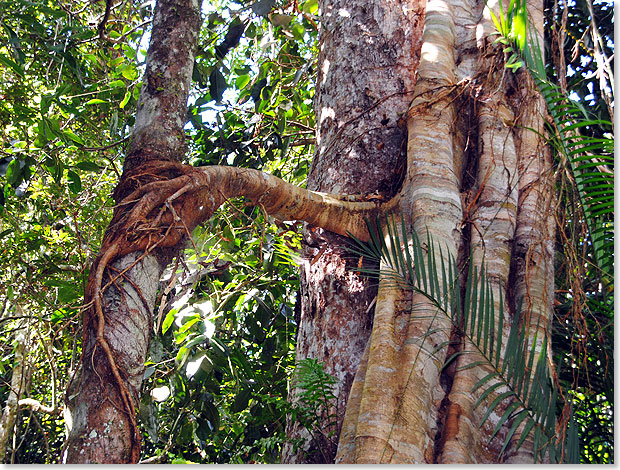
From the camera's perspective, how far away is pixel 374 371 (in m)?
1.81

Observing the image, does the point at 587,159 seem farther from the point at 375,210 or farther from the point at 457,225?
the point at 375,210

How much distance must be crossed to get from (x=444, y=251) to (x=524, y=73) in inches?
38.6

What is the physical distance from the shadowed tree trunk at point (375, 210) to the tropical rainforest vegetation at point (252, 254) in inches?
3.3

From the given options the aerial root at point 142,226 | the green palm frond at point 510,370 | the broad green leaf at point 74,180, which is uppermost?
the broad green leaf at point 74,180

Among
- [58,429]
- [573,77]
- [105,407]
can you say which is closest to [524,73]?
[573,77]

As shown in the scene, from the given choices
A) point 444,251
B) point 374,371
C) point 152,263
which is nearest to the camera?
point 374,371

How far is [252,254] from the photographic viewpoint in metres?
3.81

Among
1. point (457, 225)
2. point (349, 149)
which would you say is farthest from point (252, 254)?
point (457, 225)

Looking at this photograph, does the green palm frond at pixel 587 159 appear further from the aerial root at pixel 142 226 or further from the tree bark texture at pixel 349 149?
the aerial root at pixel 142 226

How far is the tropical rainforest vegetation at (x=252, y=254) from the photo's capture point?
2.05 meters

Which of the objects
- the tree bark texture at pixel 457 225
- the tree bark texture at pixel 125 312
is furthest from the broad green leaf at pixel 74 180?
the tree bark texture at pixel 457 225

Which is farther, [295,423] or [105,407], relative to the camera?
[295,423]

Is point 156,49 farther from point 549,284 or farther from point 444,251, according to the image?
point 549,284

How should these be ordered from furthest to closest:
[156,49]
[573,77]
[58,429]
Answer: [58,429] < [573,77] < [156,49]
